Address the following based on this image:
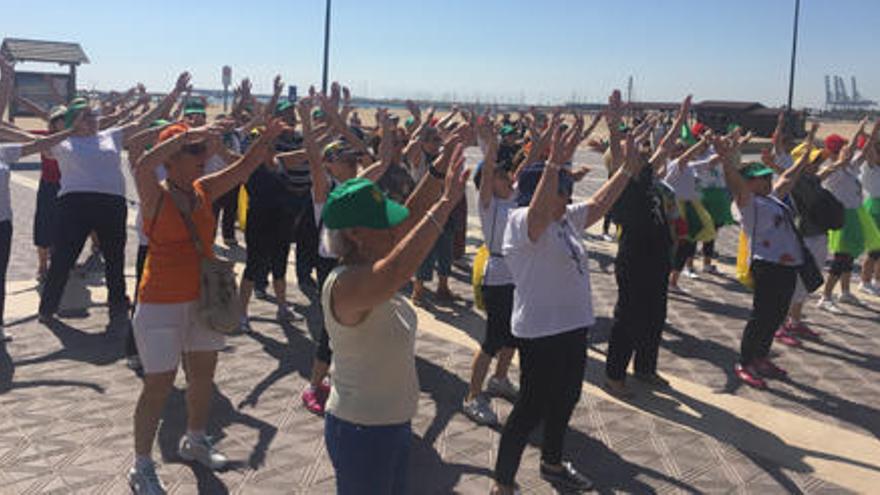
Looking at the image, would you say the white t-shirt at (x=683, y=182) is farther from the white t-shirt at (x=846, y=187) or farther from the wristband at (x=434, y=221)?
the wristband at (x=434, y=221)

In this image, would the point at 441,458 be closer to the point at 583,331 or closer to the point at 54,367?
the point at 583,331

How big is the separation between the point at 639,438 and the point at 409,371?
8.60 feet

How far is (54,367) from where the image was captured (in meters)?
5.81

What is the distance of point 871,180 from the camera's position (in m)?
8.70

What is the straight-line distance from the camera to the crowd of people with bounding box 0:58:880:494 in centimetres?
270

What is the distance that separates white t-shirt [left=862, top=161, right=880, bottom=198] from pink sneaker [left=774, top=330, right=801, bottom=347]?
2.52 metres

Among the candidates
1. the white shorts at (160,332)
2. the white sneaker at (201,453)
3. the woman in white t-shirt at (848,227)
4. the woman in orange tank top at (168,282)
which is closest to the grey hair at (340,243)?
the woman in orange tank top at (168,282)

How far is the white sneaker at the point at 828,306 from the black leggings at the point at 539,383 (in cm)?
556

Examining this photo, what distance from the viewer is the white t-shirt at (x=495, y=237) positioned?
4926 mm

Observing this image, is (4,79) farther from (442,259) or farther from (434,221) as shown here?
(434,221)

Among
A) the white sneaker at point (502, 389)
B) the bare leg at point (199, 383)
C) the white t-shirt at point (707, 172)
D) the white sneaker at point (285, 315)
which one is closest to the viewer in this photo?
the bare leg at point (199, 383)

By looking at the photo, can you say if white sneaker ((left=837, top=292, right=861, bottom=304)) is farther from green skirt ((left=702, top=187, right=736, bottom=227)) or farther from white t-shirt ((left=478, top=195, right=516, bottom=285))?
white t-shirt ((left=478, top=195, right=516, bottom=285))

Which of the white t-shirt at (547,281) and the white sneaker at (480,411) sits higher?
the white t-shirt at (547,281)

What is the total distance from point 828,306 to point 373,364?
7.18 metres
